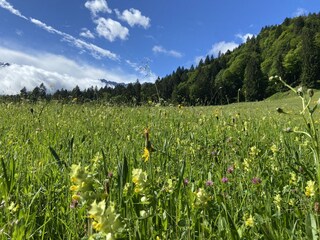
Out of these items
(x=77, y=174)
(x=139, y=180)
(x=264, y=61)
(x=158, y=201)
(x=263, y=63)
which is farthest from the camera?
(x=264, y=61)

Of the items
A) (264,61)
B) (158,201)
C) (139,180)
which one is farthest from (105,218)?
(264,61)

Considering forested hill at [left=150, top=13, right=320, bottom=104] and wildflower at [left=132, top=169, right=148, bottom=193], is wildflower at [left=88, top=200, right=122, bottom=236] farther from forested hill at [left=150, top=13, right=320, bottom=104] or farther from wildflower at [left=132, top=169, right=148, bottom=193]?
forested hill at [left=150, top=13, right=320, bottom=104]

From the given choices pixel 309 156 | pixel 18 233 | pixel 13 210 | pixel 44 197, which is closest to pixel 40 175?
pixel 44 197

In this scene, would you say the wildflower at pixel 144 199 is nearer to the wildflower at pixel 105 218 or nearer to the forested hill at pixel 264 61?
the wildflower at pixel 105 218

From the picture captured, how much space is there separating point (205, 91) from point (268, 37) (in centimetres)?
9244

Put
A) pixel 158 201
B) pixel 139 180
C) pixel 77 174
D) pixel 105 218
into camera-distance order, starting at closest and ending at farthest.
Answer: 1. pixel 105 218
2. pixel 77 174
3. pixel 139 180
4. pixel 158 201

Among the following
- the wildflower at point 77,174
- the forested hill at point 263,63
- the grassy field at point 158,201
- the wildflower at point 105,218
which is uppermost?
the forested hill at point 263,63

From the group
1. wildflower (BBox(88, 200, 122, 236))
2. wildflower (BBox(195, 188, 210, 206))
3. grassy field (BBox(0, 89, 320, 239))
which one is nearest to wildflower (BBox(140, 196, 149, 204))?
grassy field (BBox(0, 89, 320, 239))

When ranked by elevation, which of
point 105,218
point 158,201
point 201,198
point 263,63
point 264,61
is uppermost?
point 264,61

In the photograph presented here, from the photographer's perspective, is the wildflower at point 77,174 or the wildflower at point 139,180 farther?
the wildflower at point 139,180

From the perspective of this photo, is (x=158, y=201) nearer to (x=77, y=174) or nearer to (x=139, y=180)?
(x=139, y=180)

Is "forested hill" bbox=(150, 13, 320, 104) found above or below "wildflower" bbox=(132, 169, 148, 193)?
above

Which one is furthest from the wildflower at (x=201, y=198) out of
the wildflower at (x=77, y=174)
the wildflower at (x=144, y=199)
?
the wildflower at (x=77, y=174)

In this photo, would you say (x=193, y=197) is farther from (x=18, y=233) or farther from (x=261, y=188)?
(x=18, y=233)
